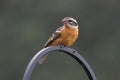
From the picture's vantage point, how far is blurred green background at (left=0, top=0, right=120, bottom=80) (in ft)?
63.0

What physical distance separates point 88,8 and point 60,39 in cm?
1570

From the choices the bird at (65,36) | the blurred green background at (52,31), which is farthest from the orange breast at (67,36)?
the blurred green background at (52,31)

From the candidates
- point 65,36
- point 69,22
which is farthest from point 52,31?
point 69,22

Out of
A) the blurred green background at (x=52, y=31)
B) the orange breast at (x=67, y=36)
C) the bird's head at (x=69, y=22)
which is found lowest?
the orange breast at (x=67, y=36)

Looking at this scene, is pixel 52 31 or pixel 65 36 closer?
pixel 65 36

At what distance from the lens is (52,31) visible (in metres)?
19.5

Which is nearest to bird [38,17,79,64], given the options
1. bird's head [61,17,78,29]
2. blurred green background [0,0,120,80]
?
bird's head [61,17,78,29]

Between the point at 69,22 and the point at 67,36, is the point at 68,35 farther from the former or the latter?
the point at 69,22

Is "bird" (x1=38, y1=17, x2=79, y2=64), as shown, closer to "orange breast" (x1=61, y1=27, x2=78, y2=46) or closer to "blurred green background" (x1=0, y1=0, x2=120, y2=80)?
"orange breast" (x1=61, y1=27, x2=78, y2=46)

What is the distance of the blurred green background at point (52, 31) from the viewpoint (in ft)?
63.0

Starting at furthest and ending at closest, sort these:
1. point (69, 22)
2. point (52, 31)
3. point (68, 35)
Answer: point (52, 31) < point (68, 35) < point (69, 22)

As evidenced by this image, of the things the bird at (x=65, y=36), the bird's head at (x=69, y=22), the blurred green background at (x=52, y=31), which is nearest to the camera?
the bird's head at (x=69, y=22)

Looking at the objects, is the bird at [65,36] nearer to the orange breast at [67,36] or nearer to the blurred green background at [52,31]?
the orange breast at [67,36]

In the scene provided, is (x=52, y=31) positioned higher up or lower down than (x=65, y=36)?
higher up
